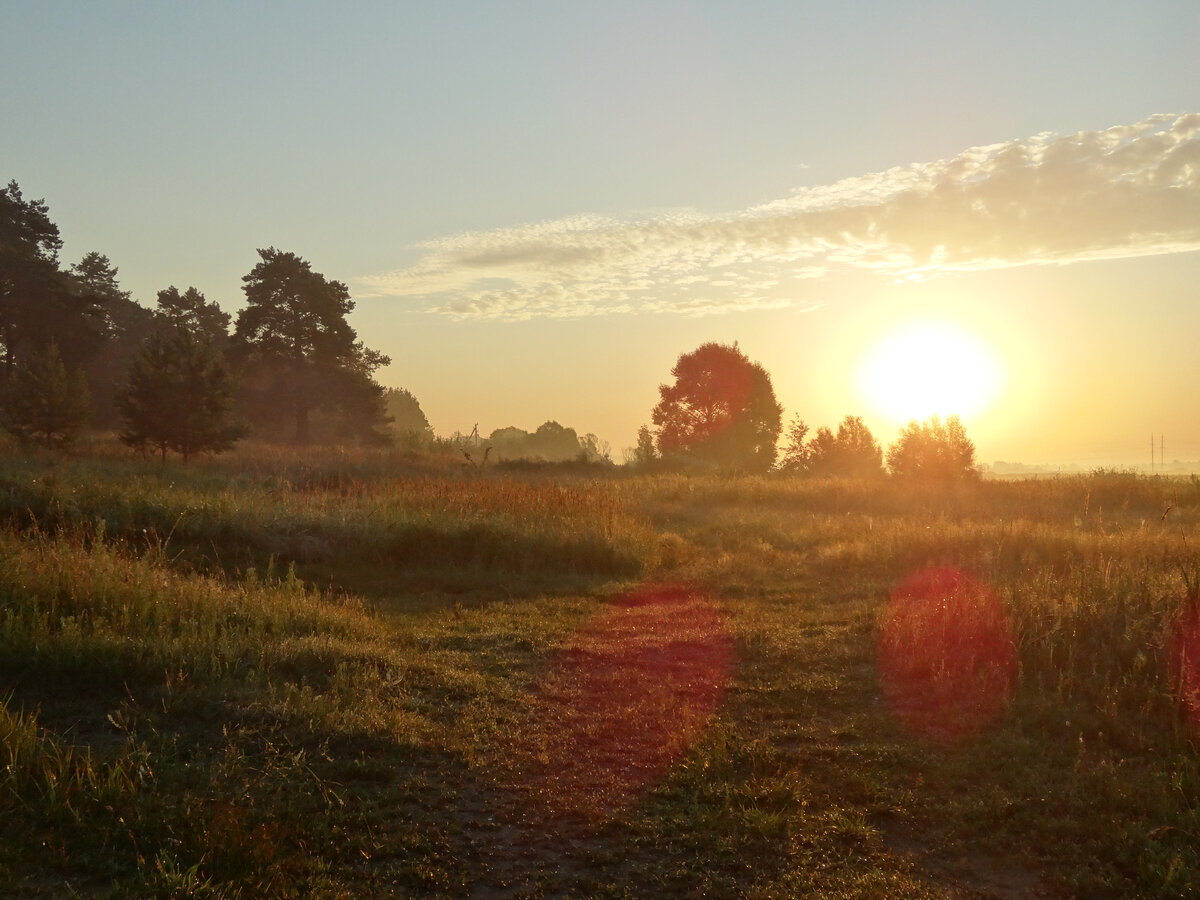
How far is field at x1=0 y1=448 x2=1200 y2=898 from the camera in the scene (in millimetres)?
4289

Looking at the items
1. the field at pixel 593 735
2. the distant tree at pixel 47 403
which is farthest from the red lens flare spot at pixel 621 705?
the distant tree at pixel 47 403

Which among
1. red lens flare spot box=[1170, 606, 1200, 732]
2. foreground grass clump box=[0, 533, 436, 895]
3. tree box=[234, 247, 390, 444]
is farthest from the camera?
tree box=[234, 247, 390, 444]

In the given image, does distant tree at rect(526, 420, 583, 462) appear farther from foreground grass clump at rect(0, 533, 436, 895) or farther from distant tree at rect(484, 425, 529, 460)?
foreground grass clump at rect(0, 533, 436, 895)

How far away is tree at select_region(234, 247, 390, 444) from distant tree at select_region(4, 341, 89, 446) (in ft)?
49.5

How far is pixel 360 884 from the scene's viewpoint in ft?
13.4

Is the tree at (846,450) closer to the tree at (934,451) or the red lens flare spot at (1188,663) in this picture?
the tree at (934,451)

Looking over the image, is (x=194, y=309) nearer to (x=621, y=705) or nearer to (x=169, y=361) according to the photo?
(x=169, y=361)

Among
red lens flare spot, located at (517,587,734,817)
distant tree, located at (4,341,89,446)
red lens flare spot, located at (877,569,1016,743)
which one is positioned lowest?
red lens flare spot, located at (517,587,734,817)

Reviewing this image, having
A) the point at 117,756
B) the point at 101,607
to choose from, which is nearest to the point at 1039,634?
the point at 117,756

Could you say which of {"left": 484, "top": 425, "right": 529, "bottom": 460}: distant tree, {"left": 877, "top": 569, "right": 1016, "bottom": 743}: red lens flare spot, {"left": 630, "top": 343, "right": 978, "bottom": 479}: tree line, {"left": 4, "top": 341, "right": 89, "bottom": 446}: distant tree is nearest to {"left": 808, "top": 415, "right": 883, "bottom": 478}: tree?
{"left": 630, "top": 343, "right": 978, "bottom": 479}: tree line

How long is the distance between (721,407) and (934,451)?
20.1 m

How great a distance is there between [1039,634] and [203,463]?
96.7 ft

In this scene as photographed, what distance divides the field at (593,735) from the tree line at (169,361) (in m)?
20.2

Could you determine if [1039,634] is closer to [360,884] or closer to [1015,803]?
[1015,803]
